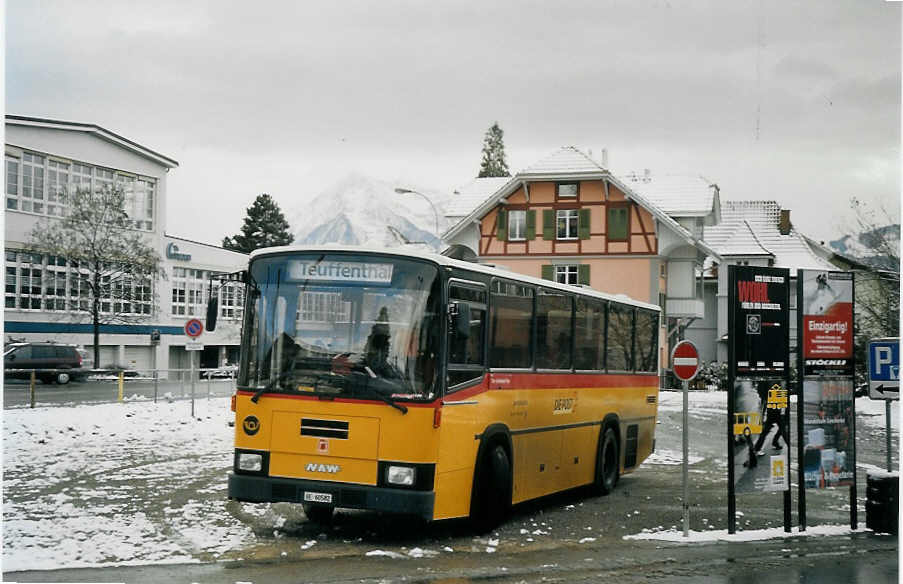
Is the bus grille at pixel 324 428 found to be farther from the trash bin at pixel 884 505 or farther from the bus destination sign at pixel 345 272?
the trash bin at pixel 884 505

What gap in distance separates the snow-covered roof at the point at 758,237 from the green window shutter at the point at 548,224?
1698cm

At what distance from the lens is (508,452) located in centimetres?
1250

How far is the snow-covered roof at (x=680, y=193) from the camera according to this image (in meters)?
56.4

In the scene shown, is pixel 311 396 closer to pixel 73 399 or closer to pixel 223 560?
pixel 223 560

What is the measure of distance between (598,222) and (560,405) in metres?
41.2

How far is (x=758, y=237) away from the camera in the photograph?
72.0 metres

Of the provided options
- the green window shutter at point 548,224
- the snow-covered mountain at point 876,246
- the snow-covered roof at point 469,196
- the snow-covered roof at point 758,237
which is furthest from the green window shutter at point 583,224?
the snow-covered roof at point 758,237

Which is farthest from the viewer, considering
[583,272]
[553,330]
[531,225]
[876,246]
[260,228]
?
[260,228]

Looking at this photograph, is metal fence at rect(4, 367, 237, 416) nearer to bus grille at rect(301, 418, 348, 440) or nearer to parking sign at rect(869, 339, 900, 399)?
bus grille at rect(301, 418, 348, 440)

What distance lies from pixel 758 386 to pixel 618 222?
42.8m

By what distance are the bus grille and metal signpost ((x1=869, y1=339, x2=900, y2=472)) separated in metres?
6.73

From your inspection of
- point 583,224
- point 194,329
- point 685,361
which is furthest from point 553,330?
point 583,224

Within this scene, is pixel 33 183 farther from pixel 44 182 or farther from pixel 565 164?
pixel 565 164

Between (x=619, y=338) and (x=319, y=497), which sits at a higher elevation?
(x=619, y=338)
